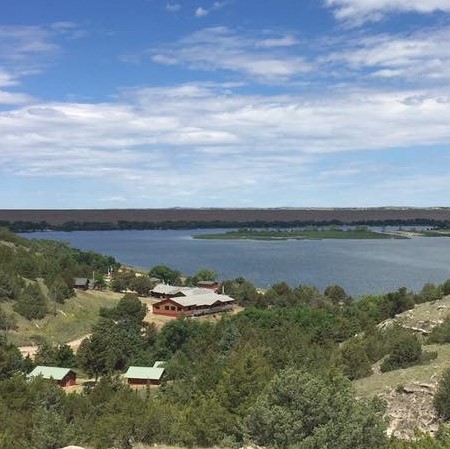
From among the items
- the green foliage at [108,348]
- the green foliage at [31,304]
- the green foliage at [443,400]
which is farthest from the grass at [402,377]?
the green foliage at [31,304]

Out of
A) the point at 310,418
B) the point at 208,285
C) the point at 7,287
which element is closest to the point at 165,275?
the point at 208,285

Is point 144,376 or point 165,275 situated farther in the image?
point 165,275

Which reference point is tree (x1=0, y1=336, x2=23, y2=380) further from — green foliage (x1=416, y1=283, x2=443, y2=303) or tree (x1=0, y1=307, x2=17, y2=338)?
Result: green foliage (x1=416, y1=283, x2=443, y2=303)

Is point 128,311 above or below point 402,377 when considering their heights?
below

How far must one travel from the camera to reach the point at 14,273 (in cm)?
6775

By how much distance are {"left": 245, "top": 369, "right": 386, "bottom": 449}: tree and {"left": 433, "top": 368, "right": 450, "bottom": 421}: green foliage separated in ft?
21.5

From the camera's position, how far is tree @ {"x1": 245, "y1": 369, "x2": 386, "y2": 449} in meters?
16.6

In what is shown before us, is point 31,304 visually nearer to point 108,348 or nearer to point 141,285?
point 108,348

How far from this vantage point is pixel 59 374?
134 ft

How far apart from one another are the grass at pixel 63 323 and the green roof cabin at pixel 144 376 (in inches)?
658

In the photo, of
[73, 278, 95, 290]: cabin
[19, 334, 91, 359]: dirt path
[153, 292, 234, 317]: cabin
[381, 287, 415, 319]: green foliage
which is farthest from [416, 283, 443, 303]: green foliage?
[73, 278, 95, 290]: cabin

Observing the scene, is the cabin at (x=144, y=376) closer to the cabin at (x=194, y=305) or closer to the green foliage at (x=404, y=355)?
the green foliage at (x=404, y=355)

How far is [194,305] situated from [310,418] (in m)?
54.9

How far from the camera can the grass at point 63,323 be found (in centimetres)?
5649
